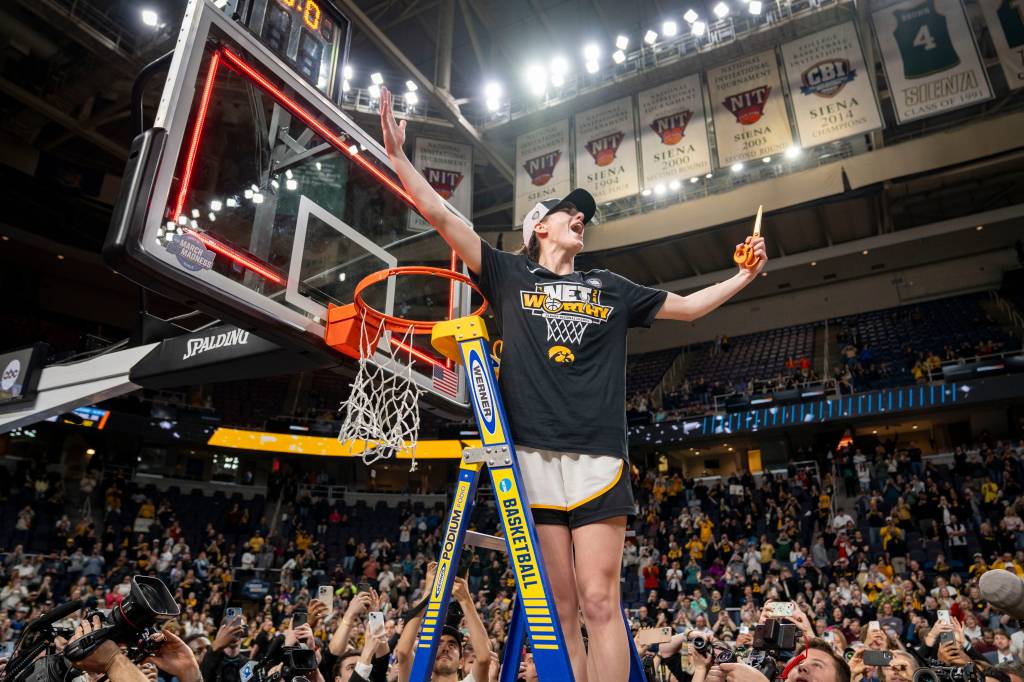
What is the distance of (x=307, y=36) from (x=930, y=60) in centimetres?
1254

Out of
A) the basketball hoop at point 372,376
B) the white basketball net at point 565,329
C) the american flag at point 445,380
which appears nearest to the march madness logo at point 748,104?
the american flag at point 445,380

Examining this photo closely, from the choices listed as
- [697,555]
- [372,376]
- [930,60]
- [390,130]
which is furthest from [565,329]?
[697,555]

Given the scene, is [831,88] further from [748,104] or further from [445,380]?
[445,380]

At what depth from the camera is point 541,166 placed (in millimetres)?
17375

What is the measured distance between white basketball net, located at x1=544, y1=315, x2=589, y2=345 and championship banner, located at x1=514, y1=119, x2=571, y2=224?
563 inches

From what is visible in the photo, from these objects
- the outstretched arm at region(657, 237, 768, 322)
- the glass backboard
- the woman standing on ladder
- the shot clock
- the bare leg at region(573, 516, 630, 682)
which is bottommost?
the bare leg at region(573, 516, 630, 682)

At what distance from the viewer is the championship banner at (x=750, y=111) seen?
14.7 m

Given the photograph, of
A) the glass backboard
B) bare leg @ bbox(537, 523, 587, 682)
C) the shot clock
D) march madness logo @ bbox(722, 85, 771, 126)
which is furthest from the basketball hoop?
march madness logo @ bbox(722, 85, 771, 126)

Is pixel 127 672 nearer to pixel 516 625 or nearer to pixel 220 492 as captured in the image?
pixel 516 625

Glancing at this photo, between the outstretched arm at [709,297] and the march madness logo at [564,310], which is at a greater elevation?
the outstretched arm at [709,297]

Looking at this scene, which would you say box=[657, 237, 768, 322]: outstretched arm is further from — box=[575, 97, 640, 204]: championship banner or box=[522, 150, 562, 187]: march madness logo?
box=[522, 150, 562, 187]: march madness logo

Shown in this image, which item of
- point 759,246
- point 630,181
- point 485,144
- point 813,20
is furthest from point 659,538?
point 759,246

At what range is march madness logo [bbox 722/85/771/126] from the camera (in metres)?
15.0

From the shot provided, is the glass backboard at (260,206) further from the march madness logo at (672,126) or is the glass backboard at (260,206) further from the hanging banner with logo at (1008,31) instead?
the hanging banner with logo at (1008,31)
